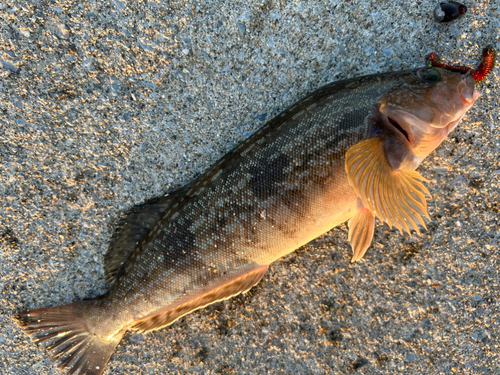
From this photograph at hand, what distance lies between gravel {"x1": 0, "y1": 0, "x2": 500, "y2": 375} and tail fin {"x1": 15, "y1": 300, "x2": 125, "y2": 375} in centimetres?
14

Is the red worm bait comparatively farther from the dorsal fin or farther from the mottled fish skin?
the dorsal fin

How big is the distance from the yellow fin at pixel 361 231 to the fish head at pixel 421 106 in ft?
1.56

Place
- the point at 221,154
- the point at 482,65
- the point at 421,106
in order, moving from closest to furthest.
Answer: the point at 421,106 < the point at 482,65 < the point at 221,154

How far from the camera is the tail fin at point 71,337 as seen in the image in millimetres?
2244

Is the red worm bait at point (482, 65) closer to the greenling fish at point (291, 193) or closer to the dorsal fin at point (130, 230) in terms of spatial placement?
the greenling fish at point (291, 193)

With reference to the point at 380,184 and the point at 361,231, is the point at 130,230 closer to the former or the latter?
the point at 361,231

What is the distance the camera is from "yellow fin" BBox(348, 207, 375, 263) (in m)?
2.10

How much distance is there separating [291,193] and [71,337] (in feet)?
6.75

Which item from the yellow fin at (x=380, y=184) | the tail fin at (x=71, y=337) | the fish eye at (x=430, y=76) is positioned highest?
the fish eye at (x=430, y=76)

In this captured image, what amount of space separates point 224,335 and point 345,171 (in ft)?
5.44

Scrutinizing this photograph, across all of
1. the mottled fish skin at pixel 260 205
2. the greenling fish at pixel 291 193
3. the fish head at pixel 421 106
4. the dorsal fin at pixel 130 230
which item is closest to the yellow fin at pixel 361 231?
the greenling fish at pixel 291 193

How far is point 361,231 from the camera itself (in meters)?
2.14

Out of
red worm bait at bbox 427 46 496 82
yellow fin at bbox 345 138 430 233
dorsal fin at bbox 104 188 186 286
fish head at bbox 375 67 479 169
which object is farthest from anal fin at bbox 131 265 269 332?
red worm bait at bbox 427 46 496 82

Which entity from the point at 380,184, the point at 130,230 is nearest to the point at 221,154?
the point at 130,230
